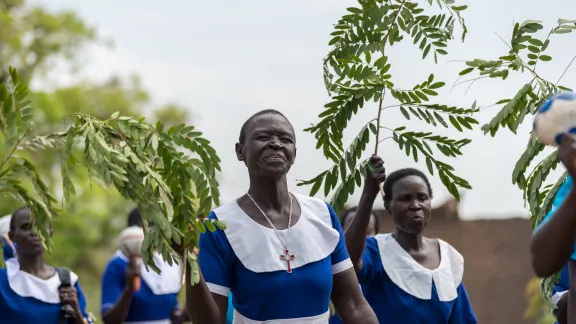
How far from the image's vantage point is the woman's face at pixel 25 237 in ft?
27.7

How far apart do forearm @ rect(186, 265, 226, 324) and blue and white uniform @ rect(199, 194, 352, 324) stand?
138 millimetres

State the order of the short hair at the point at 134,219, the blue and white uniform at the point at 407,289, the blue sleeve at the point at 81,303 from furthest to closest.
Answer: the short hair at the point at 134,219
the blue sleeve at the point at 81,303
the blue and white uniform at the point at 407,289

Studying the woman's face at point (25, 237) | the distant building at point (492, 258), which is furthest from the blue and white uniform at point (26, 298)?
the distant building at point (492, 258)

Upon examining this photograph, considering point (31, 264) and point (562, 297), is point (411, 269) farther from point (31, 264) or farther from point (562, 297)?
point (31, 264)

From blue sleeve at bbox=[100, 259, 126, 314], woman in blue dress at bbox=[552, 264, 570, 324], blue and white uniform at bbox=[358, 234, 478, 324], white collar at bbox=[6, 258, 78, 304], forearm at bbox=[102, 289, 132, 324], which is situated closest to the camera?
woman in blue dress at bbox=[552, 264, 570, 324]

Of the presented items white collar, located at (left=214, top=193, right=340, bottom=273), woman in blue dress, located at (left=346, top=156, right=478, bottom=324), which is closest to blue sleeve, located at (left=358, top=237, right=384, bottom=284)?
woman in blue dress, located at (left=346, top=156, right=478, bottom=324)

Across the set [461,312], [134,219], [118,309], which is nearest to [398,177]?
[461,312]

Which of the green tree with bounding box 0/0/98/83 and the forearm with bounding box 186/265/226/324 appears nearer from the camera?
the forearm with bounding box 186/265/226/324

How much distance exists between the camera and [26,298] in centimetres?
813

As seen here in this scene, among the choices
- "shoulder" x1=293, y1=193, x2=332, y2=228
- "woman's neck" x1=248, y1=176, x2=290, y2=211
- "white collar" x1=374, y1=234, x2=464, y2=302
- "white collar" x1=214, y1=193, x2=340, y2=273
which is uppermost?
"woman's neck" x1=248, y1=176, x2=290, y2=211

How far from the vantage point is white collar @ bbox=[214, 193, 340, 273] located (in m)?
5.41

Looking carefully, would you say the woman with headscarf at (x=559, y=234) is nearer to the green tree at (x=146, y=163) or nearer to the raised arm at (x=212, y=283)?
the green tree at (x=146, y=163)

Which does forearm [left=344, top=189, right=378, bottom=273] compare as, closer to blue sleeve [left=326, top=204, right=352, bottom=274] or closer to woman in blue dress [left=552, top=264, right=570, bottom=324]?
blue sleeve [left=326, top=204, right=352, bottom=274]

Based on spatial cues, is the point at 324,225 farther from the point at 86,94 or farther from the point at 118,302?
the point at 86,94
